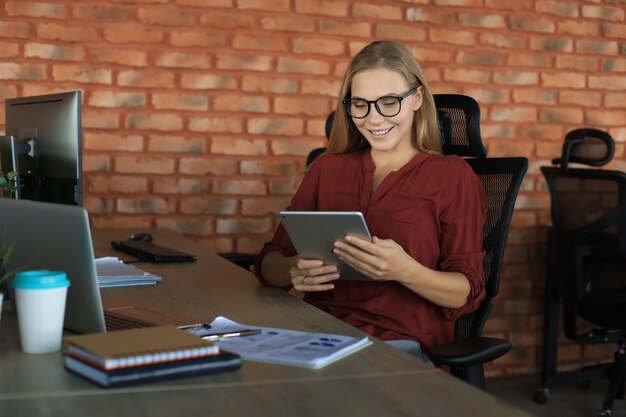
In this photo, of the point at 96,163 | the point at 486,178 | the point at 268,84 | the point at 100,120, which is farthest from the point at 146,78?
the point at 486,178

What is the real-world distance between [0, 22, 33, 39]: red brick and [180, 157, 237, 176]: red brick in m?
0.72

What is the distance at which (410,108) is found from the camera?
6.71 ft

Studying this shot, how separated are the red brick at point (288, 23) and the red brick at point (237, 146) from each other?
0.44m

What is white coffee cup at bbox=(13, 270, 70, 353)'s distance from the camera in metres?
1.16

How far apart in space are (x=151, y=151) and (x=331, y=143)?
1.14 meters

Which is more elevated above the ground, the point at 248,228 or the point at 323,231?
the point at 323,231

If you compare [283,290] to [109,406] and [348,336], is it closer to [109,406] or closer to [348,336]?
[348,336]

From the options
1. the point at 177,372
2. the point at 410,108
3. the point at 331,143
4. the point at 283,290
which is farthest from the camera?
the point at 331,143

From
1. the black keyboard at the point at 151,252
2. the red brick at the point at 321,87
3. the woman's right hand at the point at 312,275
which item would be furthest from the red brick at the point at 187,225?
the woman's right hand at the point at 312,275

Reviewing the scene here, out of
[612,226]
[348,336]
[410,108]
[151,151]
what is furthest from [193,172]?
[348,336]

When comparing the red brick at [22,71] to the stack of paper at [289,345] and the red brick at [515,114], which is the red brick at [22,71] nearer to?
the red brick at [515,114]

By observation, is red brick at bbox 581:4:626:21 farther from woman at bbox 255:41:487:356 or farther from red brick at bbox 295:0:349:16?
woman at bbox 255:41:487:356

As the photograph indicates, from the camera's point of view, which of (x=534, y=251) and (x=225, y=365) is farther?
(x=534, y=251)

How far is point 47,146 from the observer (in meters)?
2.10
